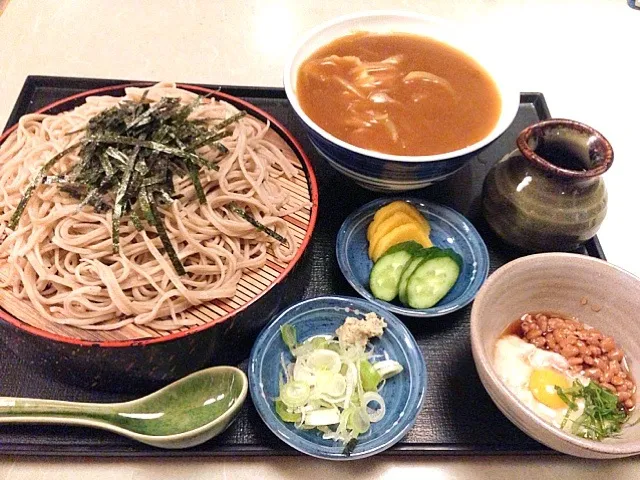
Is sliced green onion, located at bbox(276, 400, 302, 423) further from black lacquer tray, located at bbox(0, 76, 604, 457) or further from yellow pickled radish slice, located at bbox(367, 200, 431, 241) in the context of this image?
yellow pickled radish slice, located at bbox(367, 200, 431, 241)

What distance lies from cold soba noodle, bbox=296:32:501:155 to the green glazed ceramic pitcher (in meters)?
0.16

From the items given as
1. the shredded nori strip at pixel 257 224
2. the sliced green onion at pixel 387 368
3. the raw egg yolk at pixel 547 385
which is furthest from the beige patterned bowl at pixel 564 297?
the shredded nori strip at pixel 257 224

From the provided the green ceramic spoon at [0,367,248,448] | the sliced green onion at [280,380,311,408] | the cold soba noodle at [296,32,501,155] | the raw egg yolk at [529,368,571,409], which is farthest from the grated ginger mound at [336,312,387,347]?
the cold soba noodle at [296,32,501,155]

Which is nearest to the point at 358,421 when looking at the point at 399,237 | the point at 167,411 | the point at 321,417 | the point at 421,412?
the point at 321,417

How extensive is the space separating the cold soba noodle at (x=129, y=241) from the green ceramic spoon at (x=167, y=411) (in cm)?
18

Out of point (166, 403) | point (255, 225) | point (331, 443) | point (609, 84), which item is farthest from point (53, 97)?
point (609, 84)

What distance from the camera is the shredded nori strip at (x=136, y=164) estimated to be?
1.45 m

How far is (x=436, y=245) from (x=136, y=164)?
98 cm

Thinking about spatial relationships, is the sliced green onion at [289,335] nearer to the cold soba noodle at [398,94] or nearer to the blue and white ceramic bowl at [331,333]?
the blue and white ceramic bowl at [331,333]

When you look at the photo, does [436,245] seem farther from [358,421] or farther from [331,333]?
[358,421]

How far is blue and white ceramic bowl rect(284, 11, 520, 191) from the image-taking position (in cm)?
161

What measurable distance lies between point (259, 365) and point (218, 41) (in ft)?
6.06

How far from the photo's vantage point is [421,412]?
1.46 m

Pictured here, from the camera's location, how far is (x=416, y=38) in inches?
79.0
